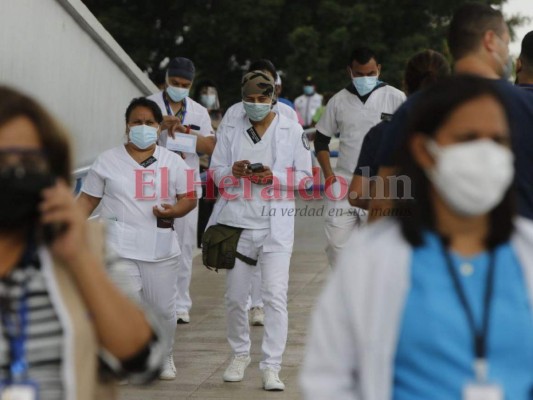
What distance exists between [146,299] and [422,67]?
96.7 inches

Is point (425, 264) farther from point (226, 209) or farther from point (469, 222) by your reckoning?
point (226, 209)

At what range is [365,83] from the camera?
33.2 feet

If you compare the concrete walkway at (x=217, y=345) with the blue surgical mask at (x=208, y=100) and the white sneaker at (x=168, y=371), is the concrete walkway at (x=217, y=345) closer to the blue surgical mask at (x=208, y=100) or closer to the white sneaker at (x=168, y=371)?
the white sneaker at (x=168, y=371)

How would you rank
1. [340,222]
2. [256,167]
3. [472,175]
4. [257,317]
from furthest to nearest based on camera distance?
[257,317], [340,222], [256,167], [472,175]

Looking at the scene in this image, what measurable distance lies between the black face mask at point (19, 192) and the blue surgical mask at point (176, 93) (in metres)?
7.46

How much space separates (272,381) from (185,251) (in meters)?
2.62

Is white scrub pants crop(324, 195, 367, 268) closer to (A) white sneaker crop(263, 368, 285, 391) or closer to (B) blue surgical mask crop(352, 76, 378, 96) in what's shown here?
(B) blue surgical mask crop(352, 76, 378, 96)

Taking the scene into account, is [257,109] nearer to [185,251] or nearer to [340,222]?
[340,222]

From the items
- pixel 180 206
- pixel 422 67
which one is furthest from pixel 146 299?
pixel 422 67

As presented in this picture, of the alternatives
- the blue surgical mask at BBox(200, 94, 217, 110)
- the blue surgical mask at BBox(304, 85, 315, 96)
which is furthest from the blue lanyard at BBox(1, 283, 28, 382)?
the blue surgical mask at BBox(304, 85, 315, 96)

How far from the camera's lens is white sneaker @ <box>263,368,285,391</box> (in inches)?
318

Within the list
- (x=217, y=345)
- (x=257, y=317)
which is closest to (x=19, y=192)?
(x=217, y=345)

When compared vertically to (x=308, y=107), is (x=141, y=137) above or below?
below

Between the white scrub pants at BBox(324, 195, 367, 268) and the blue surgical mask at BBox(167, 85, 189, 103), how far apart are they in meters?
1.48
